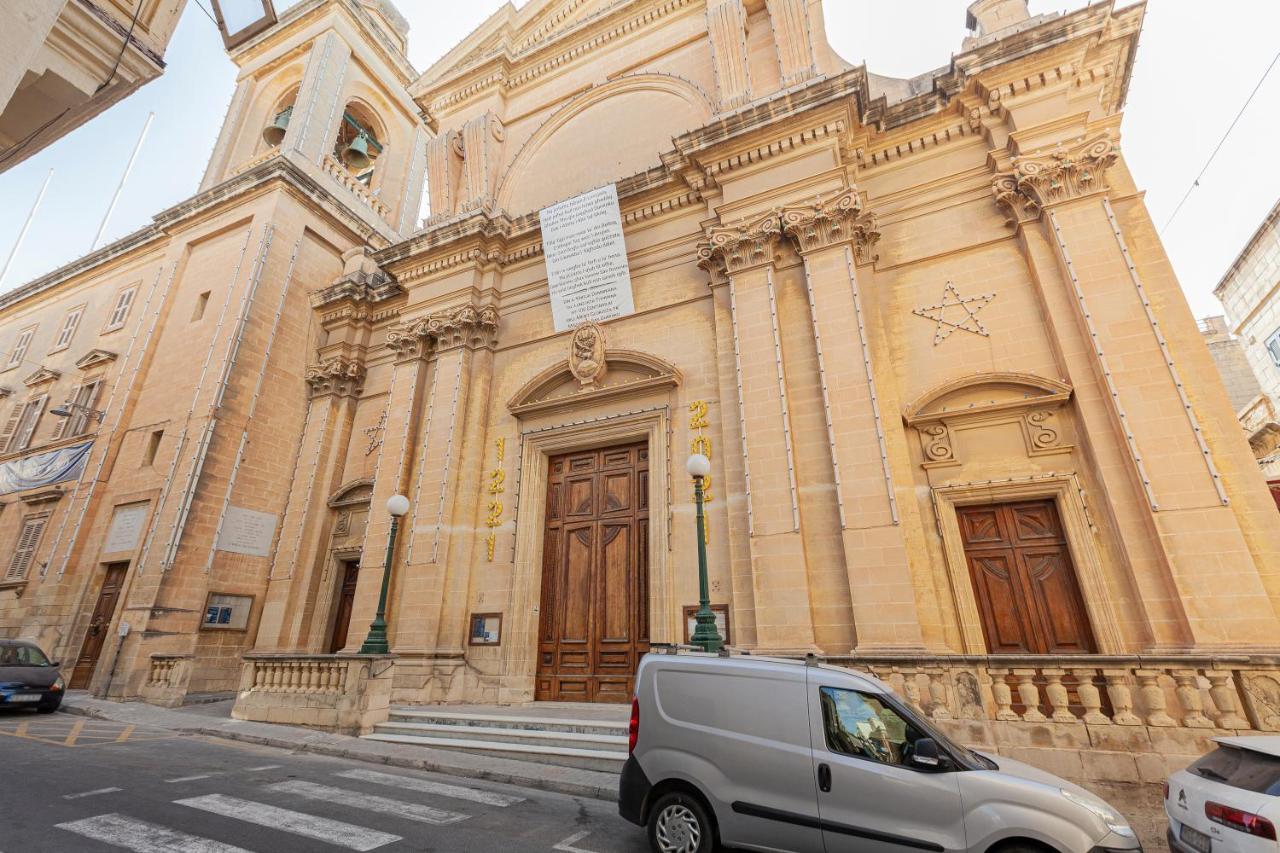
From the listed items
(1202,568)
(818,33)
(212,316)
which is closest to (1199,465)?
(1202,568)

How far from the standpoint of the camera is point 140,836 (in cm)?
437

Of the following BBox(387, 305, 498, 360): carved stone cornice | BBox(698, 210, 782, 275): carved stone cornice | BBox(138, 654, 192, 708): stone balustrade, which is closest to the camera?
BBox(698, 210, 782, 275): carved stone cornice

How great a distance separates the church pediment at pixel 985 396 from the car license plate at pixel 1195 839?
240 inches

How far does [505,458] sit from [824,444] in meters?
7.01

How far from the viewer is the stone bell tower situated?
20.0m

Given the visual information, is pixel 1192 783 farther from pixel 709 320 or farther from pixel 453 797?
pixel 709 320

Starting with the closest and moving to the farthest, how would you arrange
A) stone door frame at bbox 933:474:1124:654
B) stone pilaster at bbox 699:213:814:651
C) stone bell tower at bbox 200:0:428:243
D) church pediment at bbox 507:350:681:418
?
stone door frame at bbox 933:474:1124:654 → stone pilaster at bbox 699:213:814:651 → church pediment at bbox 507:350:681:418 → stone bell tower at bbox 200:0:428:243

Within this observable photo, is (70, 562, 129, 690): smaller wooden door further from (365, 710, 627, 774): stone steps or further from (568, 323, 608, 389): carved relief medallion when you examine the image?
(568, 323, 608, 389): carved relief medallion

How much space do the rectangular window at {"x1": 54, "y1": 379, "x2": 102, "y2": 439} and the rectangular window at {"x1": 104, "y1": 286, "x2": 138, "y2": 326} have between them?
226 centimetres

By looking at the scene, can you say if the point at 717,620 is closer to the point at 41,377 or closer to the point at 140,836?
the point at 140,836

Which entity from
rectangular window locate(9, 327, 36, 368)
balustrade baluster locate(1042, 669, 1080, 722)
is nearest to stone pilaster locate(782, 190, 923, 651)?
balustrade baluster locate(1042, 669, 1080, 722)

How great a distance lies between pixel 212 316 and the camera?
55.0 ft

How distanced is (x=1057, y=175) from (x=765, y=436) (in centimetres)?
628

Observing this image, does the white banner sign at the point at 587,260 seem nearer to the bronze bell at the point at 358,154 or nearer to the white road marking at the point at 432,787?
the white road marking at the point at 432,787
